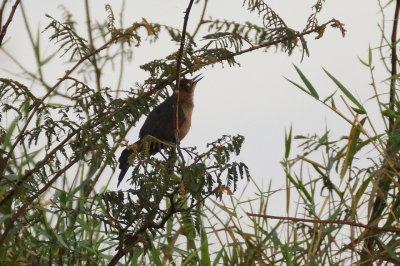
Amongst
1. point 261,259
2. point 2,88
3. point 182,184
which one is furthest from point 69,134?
point 261,259

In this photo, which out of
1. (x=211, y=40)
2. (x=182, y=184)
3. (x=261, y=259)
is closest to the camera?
(x=182, y=184)

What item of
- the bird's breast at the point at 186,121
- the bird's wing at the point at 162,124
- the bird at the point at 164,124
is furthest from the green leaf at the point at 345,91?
the bird's breast at the point at 186,121

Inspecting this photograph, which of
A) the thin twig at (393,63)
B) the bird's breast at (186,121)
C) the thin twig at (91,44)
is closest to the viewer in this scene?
the thin twig at (393,63)

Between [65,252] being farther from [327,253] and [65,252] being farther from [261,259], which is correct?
[327,253]

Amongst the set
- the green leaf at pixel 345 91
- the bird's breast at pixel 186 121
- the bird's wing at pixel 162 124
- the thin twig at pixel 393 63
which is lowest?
the green leaf at pixel 345 91

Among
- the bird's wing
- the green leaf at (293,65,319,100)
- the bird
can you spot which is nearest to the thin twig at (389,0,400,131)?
the green leaf at (293,65,319,100)

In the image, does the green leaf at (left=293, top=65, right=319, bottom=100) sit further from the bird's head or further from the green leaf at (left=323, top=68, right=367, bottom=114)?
the bird's head

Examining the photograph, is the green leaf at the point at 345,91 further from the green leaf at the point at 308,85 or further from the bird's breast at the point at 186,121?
the bird's breast at the point at 186,121

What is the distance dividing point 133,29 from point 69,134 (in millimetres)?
402

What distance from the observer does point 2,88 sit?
2709mm

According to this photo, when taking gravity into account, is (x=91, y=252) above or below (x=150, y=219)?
above

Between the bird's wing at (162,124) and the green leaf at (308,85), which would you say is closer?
the green leaf at (308,85)

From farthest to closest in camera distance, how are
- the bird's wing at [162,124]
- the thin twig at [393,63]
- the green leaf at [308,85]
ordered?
1. the bird's wing at [162,124]
2. the thin twig at [393,63]
3. the green leaf at [308,85]

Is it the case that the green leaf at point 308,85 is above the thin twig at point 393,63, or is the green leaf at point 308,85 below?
below
